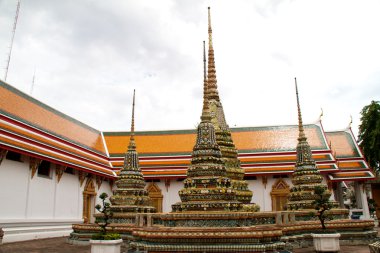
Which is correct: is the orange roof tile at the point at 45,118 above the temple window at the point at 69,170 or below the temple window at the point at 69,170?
above

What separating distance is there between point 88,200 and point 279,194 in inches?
464

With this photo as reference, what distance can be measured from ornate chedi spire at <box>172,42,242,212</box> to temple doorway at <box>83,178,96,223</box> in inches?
492

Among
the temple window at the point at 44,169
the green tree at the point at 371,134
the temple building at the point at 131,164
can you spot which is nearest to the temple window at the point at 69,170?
the temple building at the point at 131,164

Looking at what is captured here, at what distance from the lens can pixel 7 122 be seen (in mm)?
15523

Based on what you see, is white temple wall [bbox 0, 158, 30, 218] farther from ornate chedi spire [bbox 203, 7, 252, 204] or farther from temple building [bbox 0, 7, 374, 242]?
ornate chedi spire [bbox 203, 7, 252, 204]

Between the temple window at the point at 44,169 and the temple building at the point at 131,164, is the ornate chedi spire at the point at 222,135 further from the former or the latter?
the temple window at the point at 44,169

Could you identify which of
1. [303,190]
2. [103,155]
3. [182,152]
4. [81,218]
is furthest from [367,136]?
[81,218]

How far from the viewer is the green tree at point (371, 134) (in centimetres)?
2709

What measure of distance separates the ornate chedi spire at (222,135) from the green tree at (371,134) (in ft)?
61.1

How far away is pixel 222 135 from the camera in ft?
41.8

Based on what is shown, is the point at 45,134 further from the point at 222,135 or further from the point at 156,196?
the point at 222,135

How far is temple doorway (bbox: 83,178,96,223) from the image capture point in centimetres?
2077

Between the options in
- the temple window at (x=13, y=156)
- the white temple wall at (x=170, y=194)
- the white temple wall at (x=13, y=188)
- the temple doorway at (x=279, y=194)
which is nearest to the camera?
the white temple wall at (x=13, y=188)

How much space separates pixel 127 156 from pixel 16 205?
4970mm
